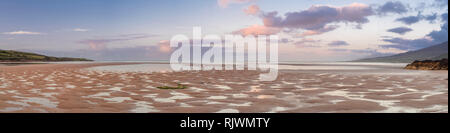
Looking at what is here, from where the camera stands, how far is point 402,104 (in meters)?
6.61

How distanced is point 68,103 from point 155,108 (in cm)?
240

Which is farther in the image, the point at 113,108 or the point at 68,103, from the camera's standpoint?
the point at 68,103

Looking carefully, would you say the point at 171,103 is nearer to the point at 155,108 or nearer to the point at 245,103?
the point at 155,108

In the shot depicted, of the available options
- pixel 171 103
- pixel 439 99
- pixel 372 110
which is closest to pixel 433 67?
pixel 439 99
